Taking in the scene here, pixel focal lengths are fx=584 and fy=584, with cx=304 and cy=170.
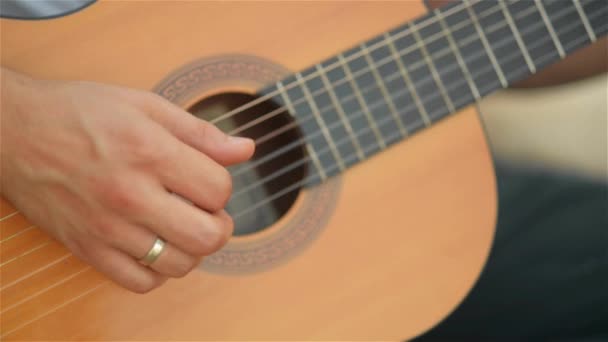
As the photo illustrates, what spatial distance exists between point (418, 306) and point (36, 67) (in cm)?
56

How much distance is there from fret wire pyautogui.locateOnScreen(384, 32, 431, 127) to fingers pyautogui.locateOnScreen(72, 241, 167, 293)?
396 millimetres

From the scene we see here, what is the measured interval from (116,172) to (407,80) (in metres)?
0.39

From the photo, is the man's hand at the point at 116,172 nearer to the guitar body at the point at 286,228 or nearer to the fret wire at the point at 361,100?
the guitar body at the point at 286,228

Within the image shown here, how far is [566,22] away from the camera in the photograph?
0.81 metres

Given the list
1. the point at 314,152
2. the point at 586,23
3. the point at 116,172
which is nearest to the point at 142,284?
the point at 116,172

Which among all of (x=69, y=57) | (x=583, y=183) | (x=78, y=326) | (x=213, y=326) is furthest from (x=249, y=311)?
(x=583, y=183)

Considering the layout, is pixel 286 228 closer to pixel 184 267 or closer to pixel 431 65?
pixel 184 267

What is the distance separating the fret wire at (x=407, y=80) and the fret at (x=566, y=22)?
22cm

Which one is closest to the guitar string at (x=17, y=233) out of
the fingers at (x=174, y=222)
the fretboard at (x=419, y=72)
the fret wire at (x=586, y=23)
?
the fingers at (x=174, y=222)

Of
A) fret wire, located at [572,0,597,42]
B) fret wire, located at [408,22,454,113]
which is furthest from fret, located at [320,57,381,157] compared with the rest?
fret wire, located at [572,0,597,42]

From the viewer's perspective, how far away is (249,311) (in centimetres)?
72

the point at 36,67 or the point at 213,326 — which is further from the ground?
the point at 36,67

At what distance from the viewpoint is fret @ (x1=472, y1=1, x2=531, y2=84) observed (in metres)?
0.79

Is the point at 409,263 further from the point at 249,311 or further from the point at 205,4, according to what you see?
the point at 205,4
